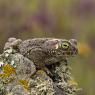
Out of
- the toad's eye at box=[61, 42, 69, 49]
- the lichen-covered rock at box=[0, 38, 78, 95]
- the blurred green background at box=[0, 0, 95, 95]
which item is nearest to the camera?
the lichen-covered rock at box=[0, 38, 78, 95]

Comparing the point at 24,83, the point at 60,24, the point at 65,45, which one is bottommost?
the point at 24,83

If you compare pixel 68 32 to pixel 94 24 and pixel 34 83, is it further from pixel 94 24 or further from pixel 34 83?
pixel 34 83

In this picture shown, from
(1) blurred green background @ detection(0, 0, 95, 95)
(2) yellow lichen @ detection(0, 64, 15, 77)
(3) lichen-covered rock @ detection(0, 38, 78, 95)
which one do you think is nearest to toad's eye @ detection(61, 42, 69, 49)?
(3) lichen-covered rock @ detection(0, 38, 78, 95)

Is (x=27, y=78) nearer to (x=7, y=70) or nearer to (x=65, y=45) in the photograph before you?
(x=7, y=70)

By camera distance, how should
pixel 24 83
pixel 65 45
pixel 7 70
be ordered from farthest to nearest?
pixel 65 45, pixel 7 70, pixel 24 83

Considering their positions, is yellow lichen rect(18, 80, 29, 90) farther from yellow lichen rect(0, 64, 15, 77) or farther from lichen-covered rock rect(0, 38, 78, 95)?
yellow lichen rect(0, 64, 15, 77)

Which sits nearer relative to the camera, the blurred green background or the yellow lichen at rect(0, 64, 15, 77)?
the yellow lichen at rect(0, 64, 15, 77)

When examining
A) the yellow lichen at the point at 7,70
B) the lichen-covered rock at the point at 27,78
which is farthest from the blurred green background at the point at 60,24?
the yellow lichen at the point at 7,70

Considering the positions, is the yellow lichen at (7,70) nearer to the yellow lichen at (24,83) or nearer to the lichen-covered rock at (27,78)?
the lichen-covered rock at (27,78)

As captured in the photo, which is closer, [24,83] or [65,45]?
[24,83]

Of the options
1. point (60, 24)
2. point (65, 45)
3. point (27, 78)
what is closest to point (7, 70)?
point (27, 78)
